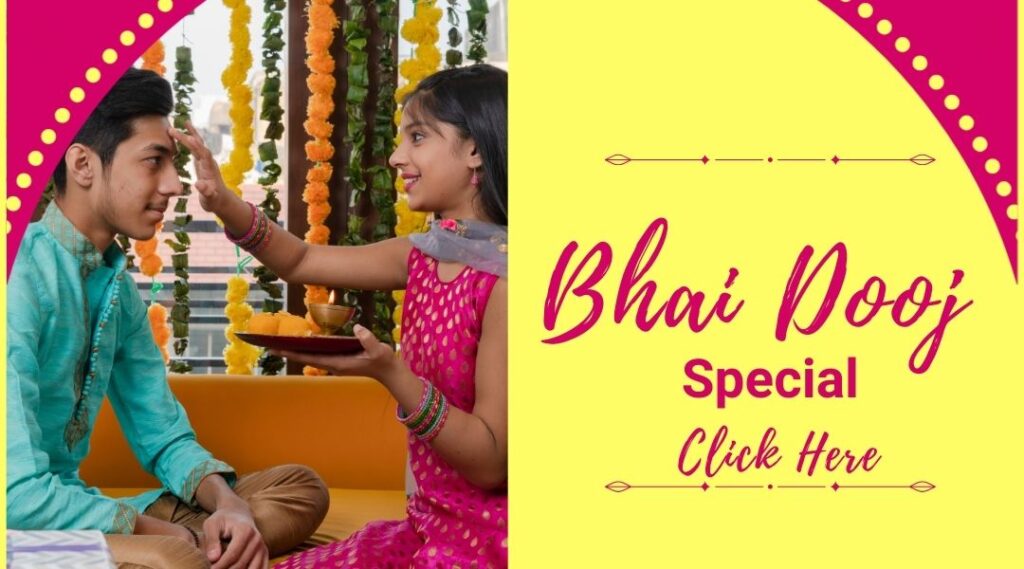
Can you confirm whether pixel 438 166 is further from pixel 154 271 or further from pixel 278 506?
pixel 154 271

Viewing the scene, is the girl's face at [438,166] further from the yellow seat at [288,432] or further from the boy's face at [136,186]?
the yellow seat at [288,432]

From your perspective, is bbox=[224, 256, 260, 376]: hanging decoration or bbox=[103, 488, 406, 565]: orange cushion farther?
bbox=[224, 256, 260, 376]: hanging decoration

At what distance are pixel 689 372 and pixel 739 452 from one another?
0.43 ft

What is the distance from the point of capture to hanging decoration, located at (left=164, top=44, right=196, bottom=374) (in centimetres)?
425

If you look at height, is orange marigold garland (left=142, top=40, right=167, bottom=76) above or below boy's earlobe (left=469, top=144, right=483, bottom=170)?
above

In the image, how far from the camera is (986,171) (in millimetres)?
1663

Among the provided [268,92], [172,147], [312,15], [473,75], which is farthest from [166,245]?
[473,75]

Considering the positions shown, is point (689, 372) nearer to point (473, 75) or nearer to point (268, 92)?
point (473, 75)

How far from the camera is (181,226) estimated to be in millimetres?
4312

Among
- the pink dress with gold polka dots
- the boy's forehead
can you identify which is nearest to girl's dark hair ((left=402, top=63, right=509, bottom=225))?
the pink dress with gold polka dots

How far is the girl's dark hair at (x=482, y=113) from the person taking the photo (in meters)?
2.33

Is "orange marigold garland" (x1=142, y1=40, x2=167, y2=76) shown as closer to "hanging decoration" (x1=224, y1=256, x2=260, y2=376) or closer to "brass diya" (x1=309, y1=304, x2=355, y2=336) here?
"hanging decoration" (x1=224, y1=256, x2=260, y2=376)

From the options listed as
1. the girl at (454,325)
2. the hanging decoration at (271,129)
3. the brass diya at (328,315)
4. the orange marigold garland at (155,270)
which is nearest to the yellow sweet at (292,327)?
the brass diya at (328,315)

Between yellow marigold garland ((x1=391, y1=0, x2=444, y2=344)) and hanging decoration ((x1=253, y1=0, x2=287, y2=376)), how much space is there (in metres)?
0.43
